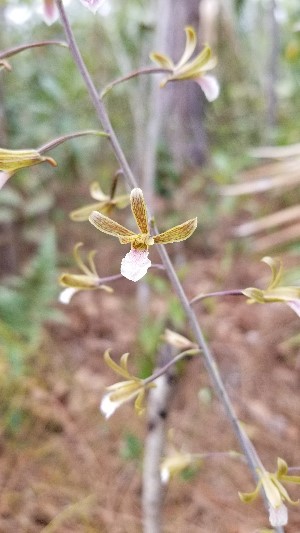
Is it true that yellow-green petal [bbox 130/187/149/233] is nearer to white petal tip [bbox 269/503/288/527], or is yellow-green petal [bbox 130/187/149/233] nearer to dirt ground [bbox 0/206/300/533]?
white petal tip [bbox 269/503/288/527]

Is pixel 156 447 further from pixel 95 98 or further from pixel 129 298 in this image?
pixel 129 298

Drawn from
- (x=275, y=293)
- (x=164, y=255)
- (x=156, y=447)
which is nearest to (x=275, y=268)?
(x=275, y=293)

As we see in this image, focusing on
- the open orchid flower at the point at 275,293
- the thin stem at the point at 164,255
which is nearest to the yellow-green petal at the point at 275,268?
the open orchid flower at the point at 275,293

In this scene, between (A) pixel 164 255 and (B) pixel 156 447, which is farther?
(B) pixel 156 447

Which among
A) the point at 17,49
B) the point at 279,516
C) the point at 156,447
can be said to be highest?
the point at 17,49

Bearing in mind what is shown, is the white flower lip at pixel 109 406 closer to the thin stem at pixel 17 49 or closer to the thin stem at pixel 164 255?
the thin stem at pixel 164 255

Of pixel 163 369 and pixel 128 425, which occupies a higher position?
pixel 163 369
